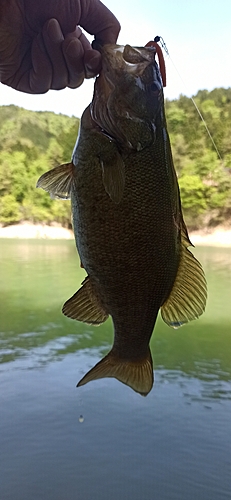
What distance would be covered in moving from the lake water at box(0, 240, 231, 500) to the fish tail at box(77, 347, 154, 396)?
5.31 metres

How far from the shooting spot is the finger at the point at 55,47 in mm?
1294

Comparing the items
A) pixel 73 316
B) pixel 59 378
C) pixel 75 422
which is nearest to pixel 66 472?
pixel 75 422

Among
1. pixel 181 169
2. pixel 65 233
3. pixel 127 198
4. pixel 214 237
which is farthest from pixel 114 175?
pixel 214 237

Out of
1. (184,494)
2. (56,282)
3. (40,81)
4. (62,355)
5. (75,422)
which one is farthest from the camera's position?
(56,282)

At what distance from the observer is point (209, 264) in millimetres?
19125

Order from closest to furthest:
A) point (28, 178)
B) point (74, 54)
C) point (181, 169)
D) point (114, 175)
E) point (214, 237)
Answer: point (114, 175), point (74, 54), point (28, 178), point (181, 169), point (214, 237)

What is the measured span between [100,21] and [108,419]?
707 centimetres

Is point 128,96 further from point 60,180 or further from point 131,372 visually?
point 131,372

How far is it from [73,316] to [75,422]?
6754mm

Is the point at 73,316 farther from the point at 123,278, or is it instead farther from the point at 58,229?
the point at 58,229

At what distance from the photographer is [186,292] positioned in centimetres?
117

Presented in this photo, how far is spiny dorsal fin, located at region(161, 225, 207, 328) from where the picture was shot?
1151 mm

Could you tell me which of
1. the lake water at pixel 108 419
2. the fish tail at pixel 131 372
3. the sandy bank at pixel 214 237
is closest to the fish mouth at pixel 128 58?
the fish tail at pixel 131 372

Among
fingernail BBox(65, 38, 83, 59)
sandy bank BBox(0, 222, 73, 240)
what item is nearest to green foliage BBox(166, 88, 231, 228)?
sandy bank BBox(0, 222, 73, 240)
